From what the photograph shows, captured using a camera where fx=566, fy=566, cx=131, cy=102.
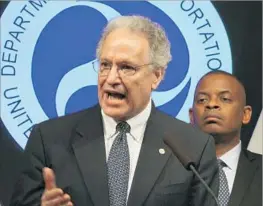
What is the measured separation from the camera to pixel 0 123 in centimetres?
233

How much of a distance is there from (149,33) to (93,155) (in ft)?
1.28

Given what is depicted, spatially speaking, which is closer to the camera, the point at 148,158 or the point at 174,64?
the point at 148,158

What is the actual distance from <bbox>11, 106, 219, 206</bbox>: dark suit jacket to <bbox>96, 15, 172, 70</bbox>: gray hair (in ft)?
0.69

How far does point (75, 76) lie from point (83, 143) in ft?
2.71

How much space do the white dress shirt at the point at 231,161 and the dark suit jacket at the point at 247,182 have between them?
20 mm

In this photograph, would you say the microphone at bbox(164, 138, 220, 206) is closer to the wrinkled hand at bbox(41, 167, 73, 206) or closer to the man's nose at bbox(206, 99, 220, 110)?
the wrinkled hand at bbox(41, 167, 73, 206)

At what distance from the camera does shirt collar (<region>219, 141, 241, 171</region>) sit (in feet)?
7.38

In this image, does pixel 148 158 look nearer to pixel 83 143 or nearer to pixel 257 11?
pixel 83 143

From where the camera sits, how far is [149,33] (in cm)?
165

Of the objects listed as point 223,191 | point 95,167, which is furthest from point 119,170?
point 223,191

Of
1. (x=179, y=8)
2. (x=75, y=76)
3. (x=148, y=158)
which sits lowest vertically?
(x=148, y=158)

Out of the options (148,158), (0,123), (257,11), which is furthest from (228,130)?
(0,123)

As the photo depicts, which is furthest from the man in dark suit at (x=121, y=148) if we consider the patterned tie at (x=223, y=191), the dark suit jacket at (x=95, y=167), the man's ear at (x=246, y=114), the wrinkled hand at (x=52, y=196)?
the man's ear at (x=246, y=114)

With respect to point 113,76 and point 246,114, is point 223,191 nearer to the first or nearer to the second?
point 246,114
